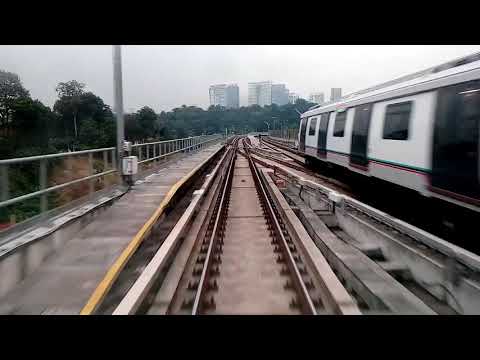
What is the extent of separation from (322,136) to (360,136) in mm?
5130

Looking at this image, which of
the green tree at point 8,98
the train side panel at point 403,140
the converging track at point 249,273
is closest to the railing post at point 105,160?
the converging track at point 249,273

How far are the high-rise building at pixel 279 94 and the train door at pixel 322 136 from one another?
18477 millimetres

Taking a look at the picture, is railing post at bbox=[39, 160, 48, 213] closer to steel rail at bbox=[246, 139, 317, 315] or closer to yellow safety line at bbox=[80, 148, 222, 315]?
yellow safety line at bbox=[80, 148, 222, 315]

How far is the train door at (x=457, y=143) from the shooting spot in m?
5.87

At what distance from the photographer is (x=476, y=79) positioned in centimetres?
596

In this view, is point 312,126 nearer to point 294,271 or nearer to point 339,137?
point 339,137

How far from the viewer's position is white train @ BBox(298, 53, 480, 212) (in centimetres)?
604

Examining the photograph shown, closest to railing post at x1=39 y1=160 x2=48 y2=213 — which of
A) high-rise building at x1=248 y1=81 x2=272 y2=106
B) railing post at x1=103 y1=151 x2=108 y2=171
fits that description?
railing post at x1=103 y1=151 x2=108 y2=171

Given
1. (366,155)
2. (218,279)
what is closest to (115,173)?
(218,279)

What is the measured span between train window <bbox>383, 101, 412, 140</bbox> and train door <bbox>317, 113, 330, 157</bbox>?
6.21 metres

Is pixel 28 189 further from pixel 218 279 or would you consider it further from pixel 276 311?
pixel 276 311

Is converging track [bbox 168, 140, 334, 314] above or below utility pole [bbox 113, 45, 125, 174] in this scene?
below

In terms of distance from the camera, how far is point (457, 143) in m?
6.31
